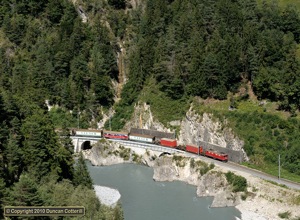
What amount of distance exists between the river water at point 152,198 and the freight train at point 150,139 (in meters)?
6.43

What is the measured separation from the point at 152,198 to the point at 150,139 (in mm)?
21790

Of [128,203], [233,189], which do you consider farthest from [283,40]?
[128,203]

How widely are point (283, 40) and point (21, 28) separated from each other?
69.6m

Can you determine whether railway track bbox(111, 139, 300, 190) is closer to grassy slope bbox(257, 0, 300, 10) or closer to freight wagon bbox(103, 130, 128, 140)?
freight wagon bbox(103, 130, 128, 140)

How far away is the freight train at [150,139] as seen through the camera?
8588 cm

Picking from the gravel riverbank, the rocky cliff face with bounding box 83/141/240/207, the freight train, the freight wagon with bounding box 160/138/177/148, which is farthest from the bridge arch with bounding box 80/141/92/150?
the gravel riverbank

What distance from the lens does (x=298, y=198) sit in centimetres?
6931

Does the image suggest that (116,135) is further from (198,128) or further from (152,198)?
(152,198)

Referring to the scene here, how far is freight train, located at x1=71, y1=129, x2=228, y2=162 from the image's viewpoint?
282 ft

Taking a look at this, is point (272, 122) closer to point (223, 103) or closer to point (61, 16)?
point (223, 103)

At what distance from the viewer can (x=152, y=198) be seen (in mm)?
76688

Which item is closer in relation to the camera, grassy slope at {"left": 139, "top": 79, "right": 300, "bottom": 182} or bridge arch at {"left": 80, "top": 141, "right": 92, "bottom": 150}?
grassy slope at {"left": 139, "top": 79, "right": 300, "bottom": 182}

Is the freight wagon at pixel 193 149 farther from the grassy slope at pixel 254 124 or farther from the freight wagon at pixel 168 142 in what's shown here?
the grassy slope at pixel 254 124

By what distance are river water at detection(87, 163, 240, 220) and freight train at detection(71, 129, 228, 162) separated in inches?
253
